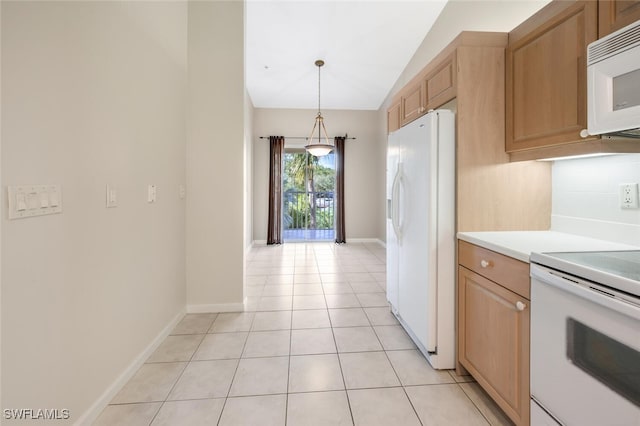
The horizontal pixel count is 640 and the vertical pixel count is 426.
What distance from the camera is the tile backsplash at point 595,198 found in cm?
138

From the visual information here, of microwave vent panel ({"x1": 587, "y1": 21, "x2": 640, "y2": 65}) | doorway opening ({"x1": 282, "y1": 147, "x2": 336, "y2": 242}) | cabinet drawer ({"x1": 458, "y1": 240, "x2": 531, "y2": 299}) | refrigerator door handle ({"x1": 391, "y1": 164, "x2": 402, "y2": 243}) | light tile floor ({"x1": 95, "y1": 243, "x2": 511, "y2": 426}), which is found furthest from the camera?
doorway opening ({"x1": 282, "y1": 147, "x2": 336, "y2": 242})

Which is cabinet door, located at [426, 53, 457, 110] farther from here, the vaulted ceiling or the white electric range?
the vaulted ceiling

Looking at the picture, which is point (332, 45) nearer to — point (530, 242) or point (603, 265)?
point (530, 242)

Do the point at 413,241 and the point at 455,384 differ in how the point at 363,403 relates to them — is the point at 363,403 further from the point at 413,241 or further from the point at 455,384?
the point at 413,241

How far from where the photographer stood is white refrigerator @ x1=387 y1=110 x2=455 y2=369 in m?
1.75

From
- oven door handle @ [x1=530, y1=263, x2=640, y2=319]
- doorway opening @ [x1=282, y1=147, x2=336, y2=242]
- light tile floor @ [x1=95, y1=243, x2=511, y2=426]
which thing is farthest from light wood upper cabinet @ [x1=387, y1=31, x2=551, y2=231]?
doorway opening @ [x1=282, y1=147, x2=336, y2=242]

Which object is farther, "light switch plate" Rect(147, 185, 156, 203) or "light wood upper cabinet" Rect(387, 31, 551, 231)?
"light switch plate" Rect(147, 185, 156, 203)

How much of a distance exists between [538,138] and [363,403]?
5.55 ft

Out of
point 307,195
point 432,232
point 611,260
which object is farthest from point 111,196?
point 307,195

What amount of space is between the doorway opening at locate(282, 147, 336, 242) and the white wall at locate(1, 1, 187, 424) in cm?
434

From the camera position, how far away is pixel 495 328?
1.41m

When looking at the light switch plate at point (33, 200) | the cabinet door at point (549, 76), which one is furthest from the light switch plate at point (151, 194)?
the cabinet door at point (549, 76)

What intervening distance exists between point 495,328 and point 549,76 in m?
1.28

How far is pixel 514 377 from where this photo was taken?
4.21 ft
